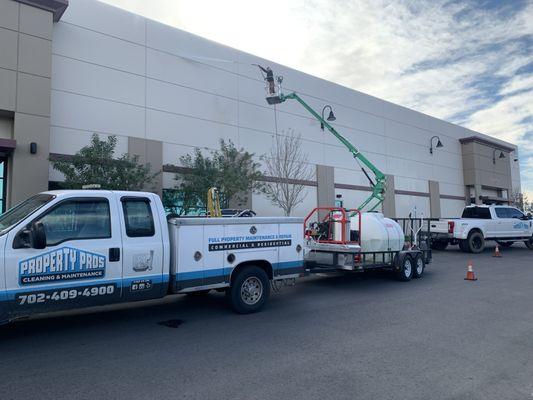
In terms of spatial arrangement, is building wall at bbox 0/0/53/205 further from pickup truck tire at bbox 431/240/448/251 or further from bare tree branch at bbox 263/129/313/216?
pickup truck tire at bbox 431/240/448/251

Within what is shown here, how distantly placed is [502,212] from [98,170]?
1952cm

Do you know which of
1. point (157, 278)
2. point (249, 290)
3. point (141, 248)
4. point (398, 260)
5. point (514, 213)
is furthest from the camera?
point (514, 213)

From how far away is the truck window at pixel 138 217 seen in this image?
6.28m

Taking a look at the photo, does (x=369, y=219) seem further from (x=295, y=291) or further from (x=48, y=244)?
(x=48, y=244)

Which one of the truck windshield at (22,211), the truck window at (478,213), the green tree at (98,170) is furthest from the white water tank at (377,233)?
the truck window at (478,213)

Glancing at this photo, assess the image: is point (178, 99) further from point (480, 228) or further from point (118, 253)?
point (480, 228)

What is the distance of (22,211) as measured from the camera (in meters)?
5.75

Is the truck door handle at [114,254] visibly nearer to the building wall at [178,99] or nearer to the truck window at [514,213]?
the building wall at [178,99]

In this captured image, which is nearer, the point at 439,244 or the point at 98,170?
the point at 98,170

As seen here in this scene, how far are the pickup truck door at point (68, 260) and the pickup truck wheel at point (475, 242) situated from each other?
1827cm

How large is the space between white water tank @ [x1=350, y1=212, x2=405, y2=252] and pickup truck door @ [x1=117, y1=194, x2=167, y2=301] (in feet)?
19.5

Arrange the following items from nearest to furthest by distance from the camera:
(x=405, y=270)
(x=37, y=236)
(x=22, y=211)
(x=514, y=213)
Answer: (x=37, y=236) → (x=22, y=211) → (x=405, y=270) → (x=514, y=213)

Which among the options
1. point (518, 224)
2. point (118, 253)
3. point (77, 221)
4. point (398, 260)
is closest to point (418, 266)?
point (398, 260)

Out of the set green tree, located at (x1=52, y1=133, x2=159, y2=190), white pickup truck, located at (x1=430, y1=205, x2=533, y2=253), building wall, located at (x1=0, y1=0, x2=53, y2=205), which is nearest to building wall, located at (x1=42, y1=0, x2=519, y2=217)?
building wall, located at (x1=0, y1=0, x2=53, y2=205)
